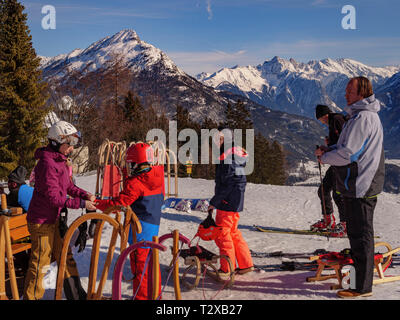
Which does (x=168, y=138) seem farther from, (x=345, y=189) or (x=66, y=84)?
(x=345, y=189)

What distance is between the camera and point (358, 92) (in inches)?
160

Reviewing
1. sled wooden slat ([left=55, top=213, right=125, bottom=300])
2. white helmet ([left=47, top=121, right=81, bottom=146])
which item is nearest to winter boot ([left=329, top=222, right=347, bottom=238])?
sled wooden slat ([left=55, top=213, right=125, bottom=300])

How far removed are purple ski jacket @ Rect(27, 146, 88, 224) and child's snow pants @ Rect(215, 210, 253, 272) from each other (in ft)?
6.50

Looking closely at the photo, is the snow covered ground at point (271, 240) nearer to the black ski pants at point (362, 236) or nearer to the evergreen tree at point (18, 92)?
the black ski pants at point (362, 236)

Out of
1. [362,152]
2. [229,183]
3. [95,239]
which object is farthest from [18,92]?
[362,152]

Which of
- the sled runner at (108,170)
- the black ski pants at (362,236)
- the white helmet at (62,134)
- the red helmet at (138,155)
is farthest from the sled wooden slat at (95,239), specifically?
the sled runner at (108,170)

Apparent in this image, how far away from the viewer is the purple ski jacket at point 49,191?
13.0ft

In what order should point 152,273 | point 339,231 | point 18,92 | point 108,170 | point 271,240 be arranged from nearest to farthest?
1. point 152,273
2. point 271,240
3. point 339,231
4. point 108,170
5. point 18,92

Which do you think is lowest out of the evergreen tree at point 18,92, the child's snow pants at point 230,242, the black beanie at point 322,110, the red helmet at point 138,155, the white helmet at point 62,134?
the child's snow pants at point 230,242

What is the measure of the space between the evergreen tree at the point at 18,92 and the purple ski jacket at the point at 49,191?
26.4m

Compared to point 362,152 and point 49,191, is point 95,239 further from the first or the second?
point 362,152

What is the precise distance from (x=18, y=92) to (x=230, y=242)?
2803 cm

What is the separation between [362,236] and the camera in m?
4.04

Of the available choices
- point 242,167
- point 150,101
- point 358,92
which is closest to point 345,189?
point 358,92
